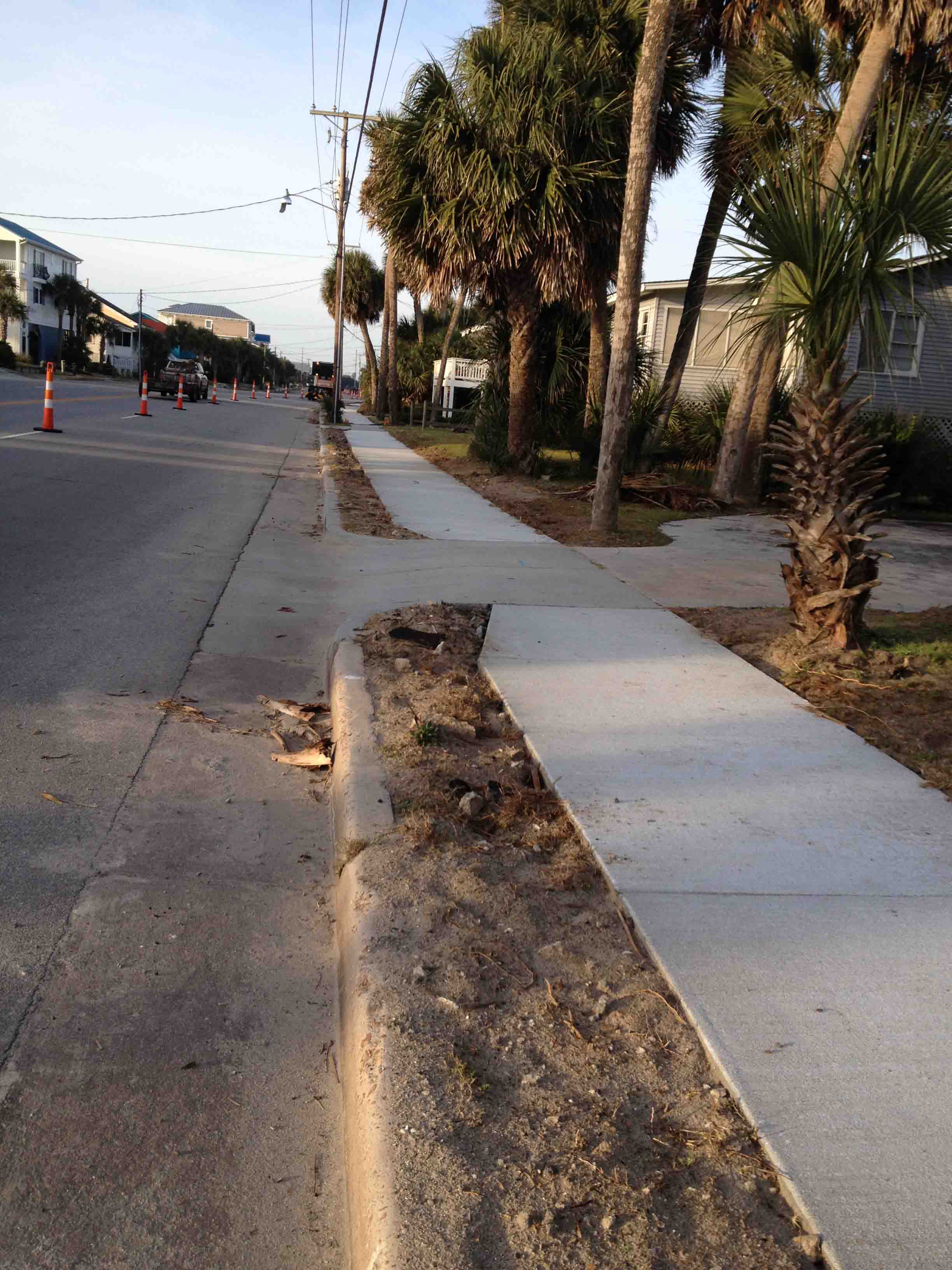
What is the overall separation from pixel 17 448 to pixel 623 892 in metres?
15.0

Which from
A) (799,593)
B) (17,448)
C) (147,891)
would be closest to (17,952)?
(147,891)

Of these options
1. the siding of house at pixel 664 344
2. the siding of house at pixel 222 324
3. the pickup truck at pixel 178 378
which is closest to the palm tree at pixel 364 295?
the pickup truck at pixel 178 378

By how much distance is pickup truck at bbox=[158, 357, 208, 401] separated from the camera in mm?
41875

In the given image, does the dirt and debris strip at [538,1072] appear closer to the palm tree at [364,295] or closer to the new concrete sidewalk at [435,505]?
the new concrete sidewalk at [435,505]

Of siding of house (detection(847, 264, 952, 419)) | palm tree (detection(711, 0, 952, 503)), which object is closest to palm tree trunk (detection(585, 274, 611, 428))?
palm tree (detection(711, 0, 952, 503))

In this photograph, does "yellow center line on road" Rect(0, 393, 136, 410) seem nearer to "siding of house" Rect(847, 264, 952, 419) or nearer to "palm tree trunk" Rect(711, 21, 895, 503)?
"palm tree trunk" Rect(711, 21, 895, 503)

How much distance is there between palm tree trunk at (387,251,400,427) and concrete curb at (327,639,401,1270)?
3435 centimetres

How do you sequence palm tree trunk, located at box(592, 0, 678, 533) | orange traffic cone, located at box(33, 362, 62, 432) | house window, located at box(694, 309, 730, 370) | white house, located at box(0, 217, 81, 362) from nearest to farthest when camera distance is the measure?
palm tree trunk, located at box(592, 0, 678, 533) → orange traffic cone, located at box(33, 362, 62, 432) → house window, located at box(694, 309, 730, 370) → white house, located at box(0, 217, 81, 362)

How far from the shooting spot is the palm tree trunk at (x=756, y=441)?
1597cm

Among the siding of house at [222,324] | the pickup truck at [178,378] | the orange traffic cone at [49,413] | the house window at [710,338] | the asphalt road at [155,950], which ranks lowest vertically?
the asphalt road at [155,950]

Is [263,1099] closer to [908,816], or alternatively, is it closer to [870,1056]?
[870,1056]

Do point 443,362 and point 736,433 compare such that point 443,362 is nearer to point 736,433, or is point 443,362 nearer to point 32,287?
point 736,433

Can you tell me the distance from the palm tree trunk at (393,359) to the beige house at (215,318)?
5319 inches

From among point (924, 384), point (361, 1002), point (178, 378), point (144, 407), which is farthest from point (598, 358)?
point (178, 378)
